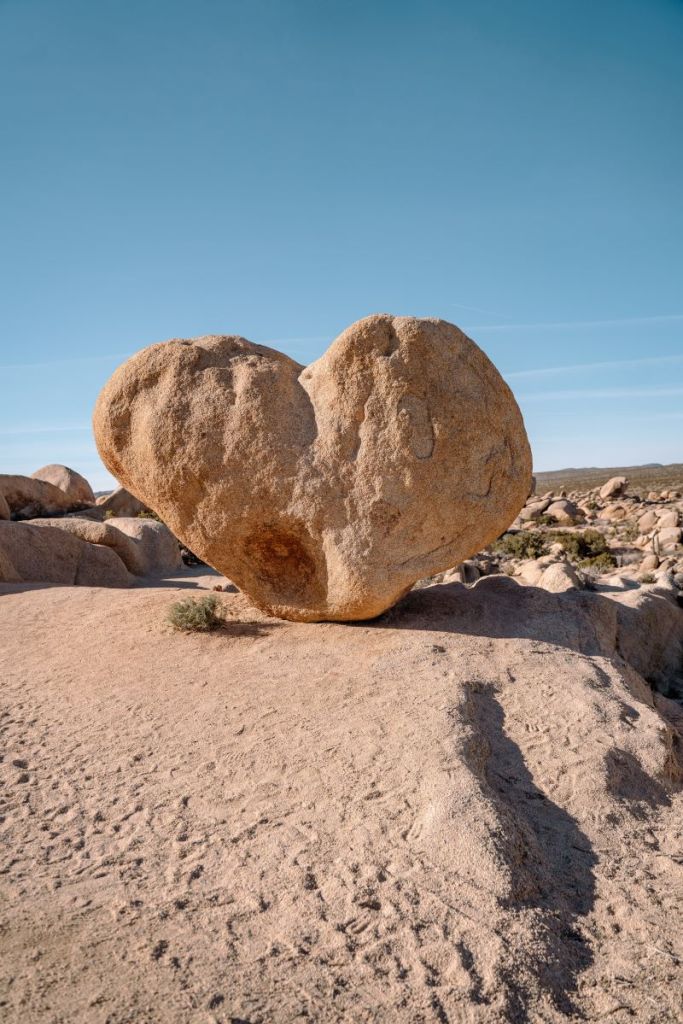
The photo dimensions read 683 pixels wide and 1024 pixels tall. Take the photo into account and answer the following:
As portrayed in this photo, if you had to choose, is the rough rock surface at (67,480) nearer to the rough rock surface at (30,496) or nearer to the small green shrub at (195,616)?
the rough rock surface at (30,496)

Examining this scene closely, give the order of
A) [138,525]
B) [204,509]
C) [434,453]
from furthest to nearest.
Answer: [138,525] → [204,509] → [434,453]

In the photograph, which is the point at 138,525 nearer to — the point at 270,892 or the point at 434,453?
the point at 434,453

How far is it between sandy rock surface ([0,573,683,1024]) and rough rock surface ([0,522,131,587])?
5.00 m

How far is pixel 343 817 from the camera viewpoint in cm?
532

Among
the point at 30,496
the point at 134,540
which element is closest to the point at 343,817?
the point at 134,540

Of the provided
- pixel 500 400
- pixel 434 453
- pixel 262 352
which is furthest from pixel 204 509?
pixel 500 400

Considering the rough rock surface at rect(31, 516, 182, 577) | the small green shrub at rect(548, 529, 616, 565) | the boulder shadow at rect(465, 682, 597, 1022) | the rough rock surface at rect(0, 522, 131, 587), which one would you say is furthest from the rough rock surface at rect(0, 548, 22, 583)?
the small green shrub at rect(548, 529, 616, 565)

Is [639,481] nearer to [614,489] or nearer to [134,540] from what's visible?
[614,489]

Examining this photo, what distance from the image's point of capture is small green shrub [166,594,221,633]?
8383mm

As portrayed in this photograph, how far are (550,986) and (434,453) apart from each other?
4.74 m

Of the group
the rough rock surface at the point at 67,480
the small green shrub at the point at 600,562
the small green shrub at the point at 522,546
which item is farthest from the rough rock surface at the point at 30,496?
the small green shrub at the point at 600,562

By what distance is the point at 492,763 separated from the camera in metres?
6.14

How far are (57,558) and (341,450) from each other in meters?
7.91

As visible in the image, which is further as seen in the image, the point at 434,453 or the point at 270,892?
the point at 434,453
